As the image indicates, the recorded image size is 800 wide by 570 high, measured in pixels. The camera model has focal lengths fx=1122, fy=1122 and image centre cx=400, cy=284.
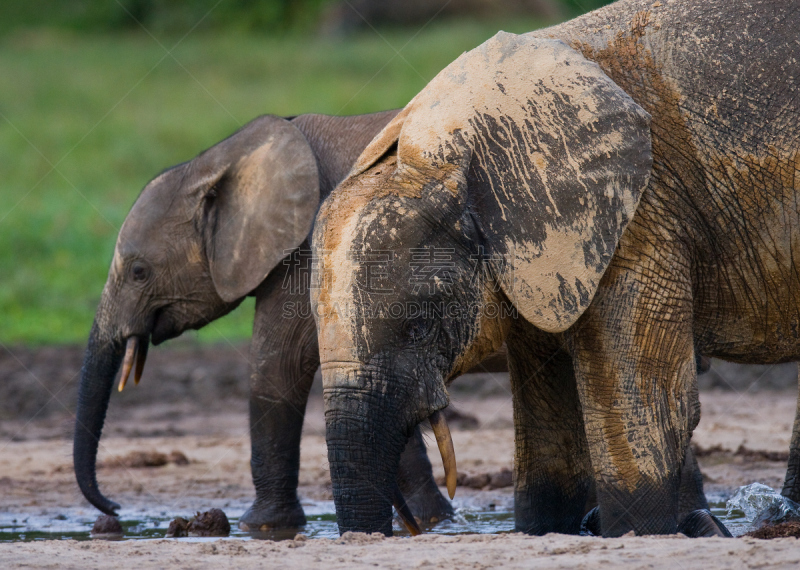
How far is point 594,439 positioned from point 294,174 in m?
2.71

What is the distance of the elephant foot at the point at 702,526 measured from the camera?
423 cm

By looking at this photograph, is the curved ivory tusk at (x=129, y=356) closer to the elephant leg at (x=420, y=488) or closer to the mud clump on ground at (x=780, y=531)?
the elephant leg at (x=420, y=488)

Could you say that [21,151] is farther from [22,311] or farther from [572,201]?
[572,201]

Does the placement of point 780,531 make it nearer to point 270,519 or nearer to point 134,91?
point 270,519

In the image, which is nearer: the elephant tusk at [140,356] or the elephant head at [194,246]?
the elephant head at [194,246]

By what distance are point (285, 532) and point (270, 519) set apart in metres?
0.14

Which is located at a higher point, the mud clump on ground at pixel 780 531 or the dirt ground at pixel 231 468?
the dirt ground at pixel 231 468

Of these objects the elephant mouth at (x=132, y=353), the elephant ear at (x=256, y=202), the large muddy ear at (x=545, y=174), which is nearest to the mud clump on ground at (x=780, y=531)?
the large muddy ear at (x=545, y=174)

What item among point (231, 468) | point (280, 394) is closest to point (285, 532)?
point (280, 394)

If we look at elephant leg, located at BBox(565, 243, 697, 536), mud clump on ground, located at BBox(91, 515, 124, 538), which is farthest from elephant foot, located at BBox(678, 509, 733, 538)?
mud clump on ground, located at BBox(91, 515, 124, 538)

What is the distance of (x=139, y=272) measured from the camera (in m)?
6.34

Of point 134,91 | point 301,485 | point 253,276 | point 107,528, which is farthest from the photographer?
point 134,91

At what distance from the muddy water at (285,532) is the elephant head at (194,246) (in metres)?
0.24

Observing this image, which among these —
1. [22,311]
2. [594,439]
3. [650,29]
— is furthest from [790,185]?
[22,311]
